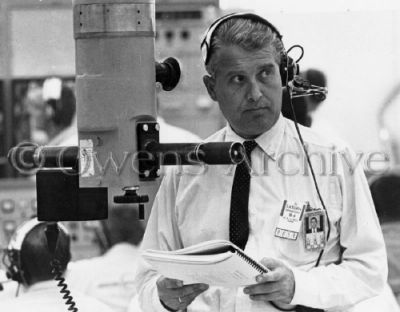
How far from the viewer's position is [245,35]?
218cm

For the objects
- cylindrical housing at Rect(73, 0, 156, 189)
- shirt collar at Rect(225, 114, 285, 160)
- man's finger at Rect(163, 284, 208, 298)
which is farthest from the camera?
shirt collar at Rect(225, 114, 285, 160)

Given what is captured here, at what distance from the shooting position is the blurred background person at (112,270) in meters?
3.51

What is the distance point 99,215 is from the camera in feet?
7.00

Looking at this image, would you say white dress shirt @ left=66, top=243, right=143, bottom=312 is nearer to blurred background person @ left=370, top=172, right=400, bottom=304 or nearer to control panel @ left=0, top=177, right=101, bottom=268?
control panel @ left=0, top=177, right=101, bottom=268

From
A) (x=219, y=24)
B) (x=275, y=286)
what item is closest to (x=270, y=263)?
(x=275, y=286)

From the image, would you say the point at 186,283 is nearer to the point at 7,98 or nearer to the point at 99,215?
the point at 99,215

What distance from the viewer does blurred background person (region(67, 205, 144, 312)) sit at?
138 inches

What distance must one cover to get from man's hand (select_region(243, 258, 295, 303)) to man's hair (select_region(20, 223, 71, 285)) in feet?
4.20

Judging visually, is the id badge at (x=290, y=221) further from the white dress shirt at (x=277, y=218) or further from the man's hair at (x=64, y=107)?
the man's hair at (x=64, y=107)

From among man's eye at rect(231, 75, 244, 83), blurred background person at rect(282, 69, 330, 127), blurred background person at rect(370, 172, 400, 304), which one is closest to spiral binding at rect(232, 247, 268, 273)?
man's eye at rect(231, 75, 244, 83)

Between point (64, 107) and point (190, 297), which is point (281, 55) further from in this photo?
point (64, 107)

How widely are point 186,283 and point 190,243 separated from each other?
0.52 ft

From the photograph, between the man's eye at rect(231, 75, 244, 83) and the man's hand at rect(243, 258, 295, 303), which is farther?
the man's eye at rect(231, 75, 244, 83)

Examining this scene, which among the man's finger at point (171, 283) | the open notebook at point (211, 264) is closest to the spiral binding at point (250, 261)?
the open notebook at point (211, 264)
